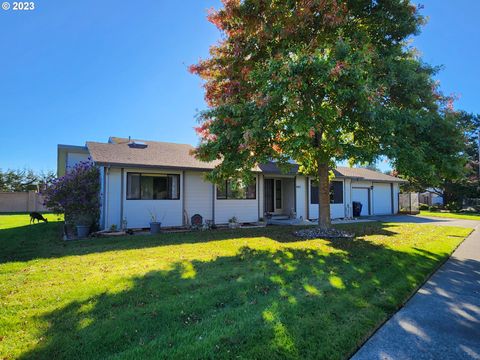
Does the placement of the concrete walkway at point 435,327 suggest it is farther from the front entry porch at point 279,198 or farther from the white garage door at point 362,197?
the white garage door at point 362,197

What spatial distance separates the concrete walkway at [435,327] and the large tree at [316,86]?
4249mm

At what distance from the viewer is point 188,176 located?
13.8 metres

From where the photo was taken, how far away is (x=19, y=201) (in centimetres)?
2795

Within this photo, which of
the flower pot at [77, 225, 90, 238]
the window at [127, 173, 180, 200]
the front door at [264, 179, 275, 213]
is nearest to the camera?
the flower pot at [77, 225, 90, 238]

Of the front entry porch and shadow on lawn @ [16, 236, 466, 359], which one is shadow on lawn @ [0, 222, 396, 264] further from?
the front entry porch

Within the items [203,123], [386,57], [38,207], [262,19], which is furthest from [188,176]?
[38,207]

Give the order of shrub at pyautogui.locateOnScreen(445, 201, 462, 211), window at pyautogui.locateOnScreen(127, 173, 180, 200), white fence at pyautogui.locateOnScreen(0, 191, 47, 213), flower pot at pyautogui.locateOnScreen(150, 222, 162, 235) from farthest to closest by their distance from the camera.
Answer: shrub at pyautogui.locateOnScreen(445, 201, 462, 211) < white fence at pyautogui.locateOnScreen(0, 191, 47, 213) < window at pyautogui.locateOnScreen(127, 173, 180, 200) < flower pot at pyautogui.locateOnScreen(150, 222, 162, 235)

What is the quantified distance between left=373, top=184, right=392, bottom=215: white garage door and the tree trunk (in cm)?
1424

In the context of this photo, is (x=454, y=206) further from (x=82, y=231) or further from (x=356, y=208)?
(x=82, y=231)

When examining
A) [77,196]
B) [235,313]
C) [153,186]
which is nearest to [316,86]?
[235,313]

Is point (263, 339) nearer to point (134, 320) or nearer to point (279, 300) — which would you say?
point (279, 300)

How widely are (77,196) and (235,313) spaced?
991 centimetres

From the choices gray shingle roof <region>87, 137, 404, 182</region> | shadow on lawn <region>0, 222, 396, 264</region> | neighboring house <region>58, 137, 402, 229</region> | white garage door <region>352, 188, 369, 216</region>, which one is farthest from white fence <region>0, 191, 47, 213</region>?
white garage door <region>352, 188, 369, 216</region>

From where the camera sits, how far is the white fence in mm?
27234
